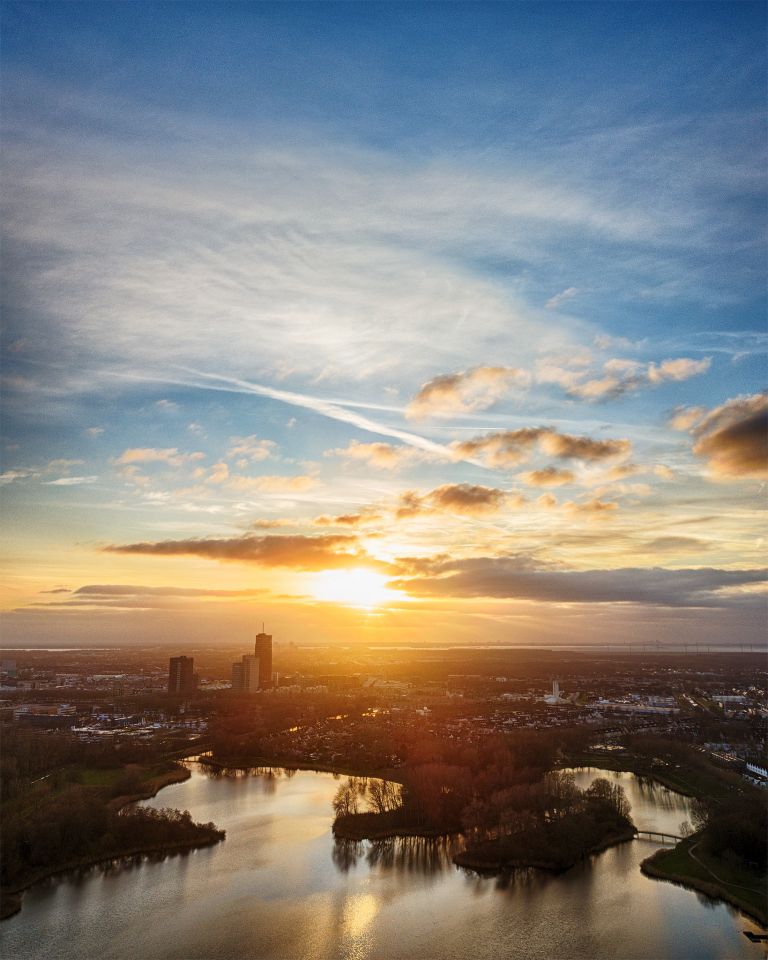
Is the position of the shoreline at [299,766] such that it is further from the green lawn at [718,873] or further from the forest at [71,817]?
the green lawn at [718,873]

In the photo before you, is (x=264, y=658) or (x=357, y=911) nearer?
(x=357, y=911)

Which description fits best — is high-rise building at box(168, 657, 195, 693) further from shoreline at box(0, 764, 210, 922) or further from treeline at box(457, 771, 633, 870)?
treeline at box(457, 771, 633, 870)

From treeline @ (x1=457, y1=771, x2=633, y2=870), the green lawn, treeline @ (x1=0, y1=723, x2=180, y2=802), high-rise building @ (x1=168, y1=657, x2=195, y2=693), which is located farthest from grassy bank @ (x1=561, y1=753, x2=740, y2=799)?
high-rise building @ (x1=168, y1=657, x2=195, y2=693)

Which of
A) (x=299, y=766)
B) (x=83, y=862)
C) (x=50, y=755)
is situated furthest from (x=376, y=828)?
(x=50, y=755)

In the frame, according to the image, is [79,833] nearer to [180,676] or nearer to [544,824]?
[544,824]

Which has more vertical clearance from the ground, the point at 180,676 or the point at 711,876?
the point at 180,676

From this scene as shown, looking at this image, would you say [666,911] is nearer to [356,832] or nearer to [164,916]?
[356,832]

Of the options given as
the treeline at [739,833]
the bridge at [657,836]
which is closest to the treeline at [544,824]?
the bridge at [657,836]
